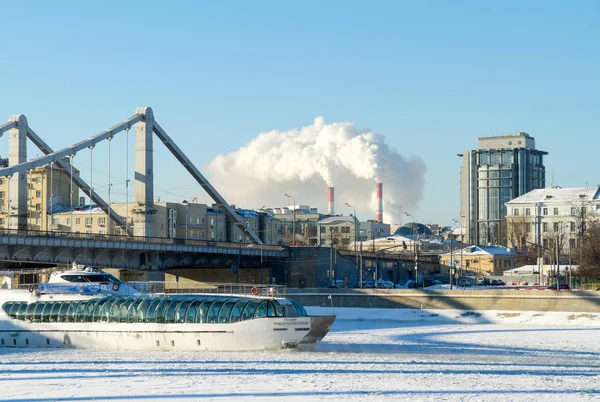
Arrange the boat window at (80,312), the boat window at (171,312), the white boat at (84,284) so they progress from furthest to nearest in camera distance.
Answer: the white boat at (84,284)
the boat window at (80,312)
the boat window at (171,312)

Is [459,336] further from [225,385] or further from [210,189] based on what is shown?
[210,189]

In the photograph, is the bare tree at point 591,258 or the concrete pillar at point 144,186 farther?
the bare tree at point 591,258

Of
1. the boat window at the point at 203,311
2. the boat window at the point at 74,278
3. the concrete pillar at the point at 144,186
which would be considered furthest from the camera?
the concrete pillar at the point at 144,186

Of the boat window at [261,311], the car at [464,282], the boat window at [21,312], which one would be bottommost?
the car at [464,282]

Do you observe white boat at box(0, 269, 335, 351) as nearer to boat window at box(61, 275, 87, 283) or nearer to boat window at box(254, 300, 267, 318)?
boat window at box(254, 300, 267, 318)

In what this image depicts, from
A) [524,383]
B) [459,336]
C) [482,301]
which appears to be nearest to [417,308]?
[482,301]

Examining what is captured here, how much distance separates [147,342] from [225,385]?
1798cm

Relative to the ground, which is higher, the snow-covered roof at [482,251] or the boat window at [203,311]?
the snow-covered roof at [482,251]

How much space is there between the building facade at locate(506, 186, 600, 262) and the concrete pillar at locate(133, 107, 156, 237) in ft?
226

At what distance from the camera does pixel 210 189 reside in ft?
419

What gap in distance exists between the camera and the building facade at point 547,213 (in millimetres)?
162500

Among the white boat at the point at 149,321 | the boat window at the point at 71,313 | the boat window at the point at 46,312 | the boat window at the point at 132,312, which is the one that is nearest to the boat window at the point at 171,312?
the white boat at the point at 149,321

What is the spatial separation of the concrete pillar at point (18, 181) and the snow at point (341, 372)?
136 feet

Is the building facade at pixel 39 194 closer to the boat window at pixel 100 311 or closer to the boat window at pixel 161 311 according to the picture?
the boat window at pixel 100 311
